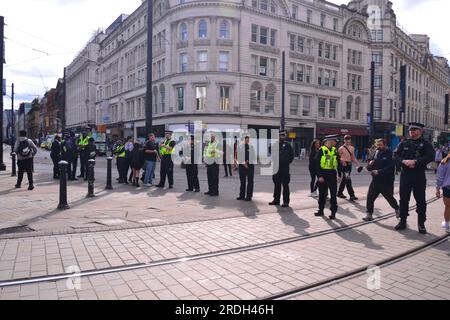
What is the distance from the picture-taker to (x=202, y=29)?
34.3 meters

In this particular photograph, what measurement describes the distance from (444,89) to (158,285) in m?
88.0

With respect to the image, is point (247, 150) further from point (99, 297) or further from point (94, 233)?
point (99, 297)

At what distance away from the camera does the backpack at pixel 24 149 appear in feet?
36.6

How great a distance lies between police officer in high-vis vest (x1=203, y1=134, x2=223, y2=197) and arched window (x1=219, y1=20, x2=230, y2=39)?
1006 inches

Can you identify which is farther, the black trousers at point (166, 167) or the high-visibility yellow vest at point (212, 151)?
the black trousers at point (166, 167)

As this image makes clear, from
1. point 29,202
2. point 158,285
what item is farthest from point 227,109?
point 158,285

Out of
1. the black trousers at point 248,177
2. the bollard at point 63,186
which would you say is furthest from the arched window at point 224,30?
the bollard at point 63,186

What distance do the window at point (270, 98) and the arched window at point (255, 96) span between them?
1029 mm

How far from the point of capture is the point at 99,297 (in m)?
3.73

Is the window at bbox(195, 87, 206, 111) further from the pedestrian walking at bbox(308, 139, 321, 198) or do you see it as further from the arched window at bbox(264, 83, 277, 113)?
the pedestrian walking at bbox(308, 139, 321, 198)

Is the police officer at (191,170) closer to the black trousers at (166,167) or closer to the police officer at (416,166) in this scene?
the black trousers at (166,167)

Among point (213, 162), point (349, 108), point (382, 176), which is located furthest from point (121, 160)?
point (349, 108)

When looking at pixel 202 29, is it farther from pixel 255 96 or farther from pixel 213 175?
pixel 213 175

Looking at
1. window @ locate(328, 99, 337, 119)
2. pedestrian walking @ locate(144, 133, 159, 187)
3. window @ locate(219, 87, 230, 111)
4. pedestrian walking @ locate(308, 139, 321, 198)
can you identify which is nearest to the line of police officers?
pedestrian walking @ locate(308, 139, 321, 198)
